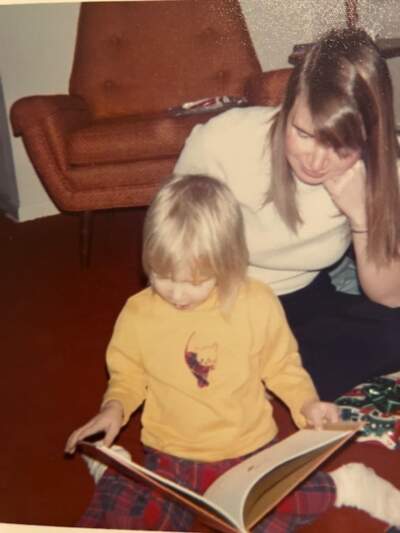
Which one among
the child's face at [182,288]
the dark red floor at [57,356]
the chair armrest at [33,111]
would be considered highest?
the chair armrest at [33,111]

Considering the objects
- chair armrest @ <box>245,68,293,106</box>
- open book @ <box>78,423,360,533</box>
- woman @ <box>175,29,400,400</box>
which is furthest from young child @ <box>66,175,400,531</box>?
chair armrest @ <box>245,68,293,106</box>

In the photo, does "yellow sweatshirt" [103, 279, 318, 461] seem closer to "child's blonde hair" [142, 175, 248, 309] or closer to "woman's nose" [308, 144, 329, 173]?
"child's blonde hair" [142, 175, 248, 309]

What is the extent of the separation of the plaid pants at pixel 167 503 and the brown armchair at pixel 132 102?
2.64ft

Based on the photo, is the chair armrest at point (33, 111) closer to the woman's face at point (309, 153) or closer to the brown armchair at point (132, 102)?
the brown armchair at point (132, 102)

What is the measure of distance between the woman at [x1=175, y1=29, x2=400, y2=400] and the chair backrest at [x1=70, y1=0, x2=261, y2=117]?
19.1 inches

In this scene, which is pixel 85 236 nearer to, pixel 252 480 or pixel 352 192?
pixel 352 192

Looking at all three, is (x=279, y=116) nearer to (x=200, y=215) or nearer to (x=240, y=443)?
(x=200, y=215)

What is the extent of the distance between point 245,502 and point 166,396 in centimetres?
26

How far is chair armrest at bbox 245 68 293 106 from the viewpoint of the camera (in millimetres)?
1488

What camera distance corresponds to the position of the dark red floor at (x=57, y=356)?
1173mm

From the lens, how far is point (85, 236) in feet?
6.01

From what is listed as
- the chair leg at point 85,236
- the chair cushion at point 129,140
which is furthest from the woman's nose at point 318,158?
the chair leg at point 85,236

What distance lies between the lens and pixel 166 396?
1001 mm

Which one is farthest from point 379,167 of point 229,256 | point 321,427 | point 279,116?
point 321,427
